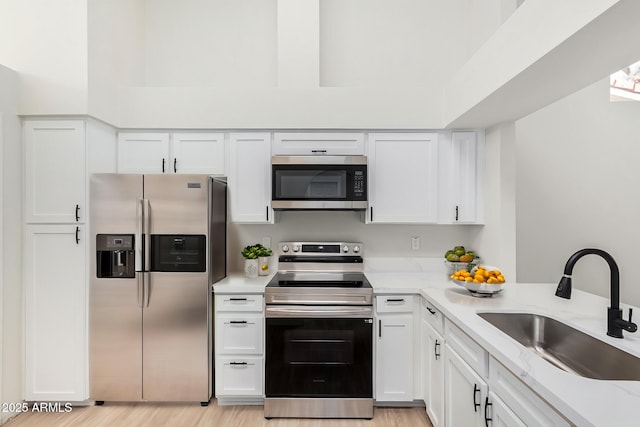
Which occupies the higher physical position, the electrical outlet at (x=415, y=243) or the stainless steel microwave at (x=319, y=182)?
the stainless steel microwave at (x=319, y=182)

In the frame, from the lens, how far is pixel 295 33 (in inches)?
119

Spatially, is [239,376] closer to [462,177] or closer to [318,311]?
[318,311]

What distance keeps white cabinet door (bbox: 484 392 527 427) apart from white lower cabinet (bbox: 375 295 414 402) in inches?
40.2

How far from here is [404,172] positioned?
2.88 m

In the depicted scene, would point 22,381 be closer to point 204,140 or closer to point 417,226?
point 204,140

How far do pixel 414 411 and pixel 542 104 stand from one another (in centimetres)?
236

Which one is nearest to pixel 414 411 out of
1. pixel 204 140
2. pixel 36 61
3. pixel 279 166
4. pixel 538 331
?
pixel 538 331

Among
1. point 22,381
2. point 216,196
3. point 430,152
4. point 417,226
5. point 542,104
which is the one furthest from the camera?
point 417,226

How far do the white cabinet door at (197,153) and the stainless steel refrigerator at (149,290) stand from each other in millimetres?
390

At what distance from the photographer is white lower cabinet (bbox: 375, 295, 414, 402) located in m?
2.48

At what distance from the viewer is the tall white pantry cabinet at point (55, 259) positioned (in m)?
2.45

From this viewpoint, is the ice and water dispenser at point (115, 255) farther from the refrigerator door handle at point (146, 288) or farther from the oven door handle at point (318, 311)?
the oven door handle at point (318, 311)

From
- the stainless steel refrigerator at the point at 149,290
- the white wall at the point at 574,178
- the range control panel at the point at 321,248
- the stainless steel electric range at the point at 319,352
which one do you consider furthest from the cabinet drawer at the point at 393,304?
the white wall at the point at 574,178

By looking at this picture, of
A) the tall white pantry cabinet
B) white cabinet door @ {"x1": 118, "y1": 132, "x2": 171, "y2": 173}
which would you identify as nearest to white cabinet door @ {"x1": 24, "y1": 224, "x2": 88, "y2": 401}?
the tall white pantry cabinet
